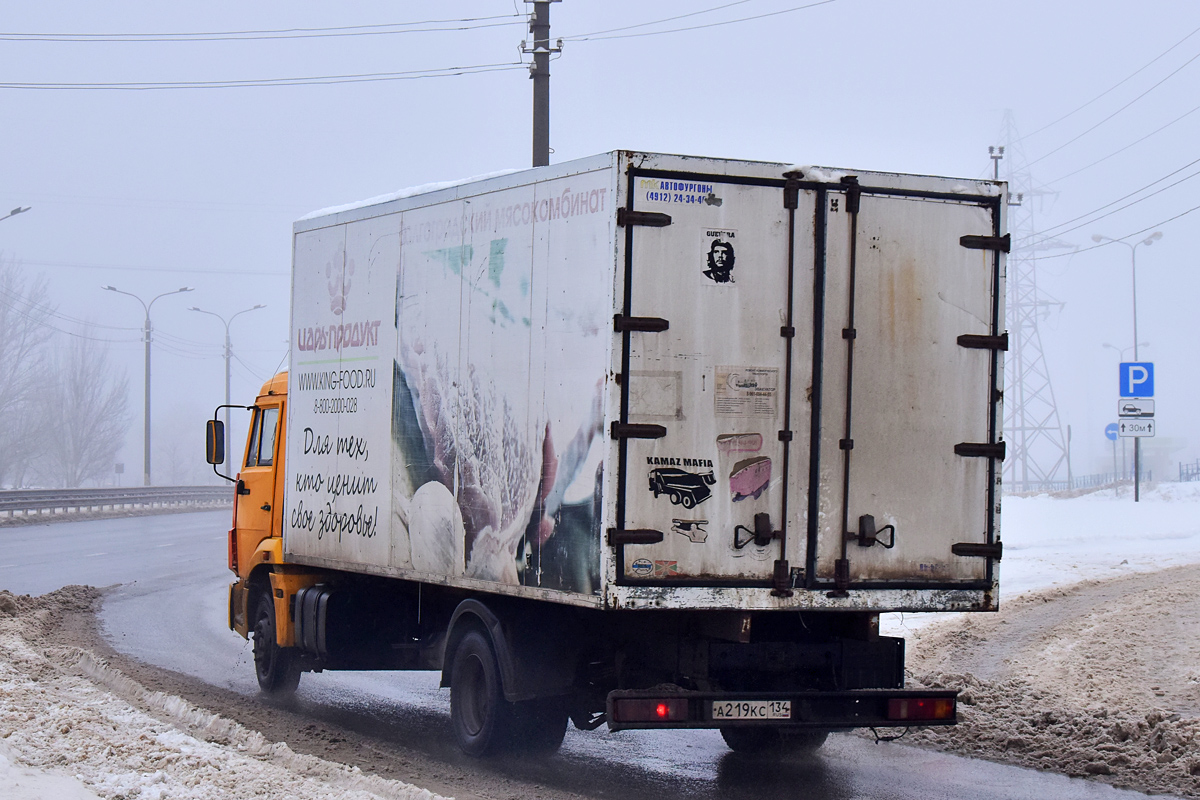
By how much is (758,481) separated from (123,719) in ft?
13.5

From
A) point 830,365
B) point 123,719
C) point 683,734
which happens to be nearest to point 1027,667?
point 683,734

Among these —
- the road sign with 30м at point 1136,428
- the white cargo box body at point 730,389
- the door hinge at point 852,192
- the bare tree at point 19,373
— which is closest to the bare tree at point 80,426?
the bare tree at point 19,373

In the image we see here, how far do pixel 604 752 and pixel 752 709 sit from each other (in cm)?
168

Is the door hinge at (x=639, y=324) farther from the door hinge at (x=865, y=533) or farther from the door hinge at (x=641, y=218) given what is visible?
the door hinge at (x=865, y=533)

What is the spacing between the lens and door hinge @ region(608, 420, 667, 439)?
6598 millimetres

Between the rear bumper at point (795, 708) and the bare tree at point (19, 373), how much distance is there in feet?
208

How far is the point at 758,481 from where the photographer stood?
6.81 meters

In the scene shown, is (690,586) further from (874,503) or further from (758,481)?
(874,503)

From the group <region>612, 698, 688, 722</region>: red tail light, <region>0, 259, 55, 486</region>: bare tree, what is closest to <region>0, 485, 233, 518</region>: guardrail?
<region>0, 259, 55, 486</region>: bare tree

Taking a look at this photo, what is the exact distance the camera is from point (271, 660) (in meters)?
10.3

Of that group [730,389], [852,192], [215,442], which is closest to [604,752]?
[730,389]

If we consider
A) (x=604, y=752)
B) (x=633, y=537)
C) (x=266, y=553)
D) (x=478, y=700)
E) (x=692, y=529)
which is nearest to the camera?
(x=633, y=537)

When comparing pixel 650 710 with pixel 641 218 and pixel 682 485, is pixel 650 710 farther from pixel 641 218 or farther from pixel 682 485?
pixel 641 218

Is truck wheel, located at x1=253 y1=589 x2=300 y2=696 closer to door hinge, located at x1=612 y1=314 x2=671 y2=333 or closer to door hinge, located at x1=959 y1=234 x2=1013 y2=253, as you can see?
door hinge, located at x1=612 y1=314 x2=671 y2=333
